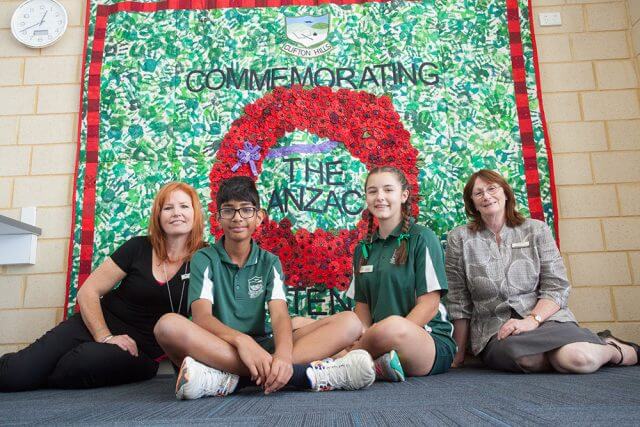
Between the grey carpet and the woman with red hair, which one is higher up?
the woman with red hair

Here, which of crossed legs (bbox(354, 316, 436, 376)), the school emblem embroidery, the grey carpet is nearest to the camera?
the grey carpet

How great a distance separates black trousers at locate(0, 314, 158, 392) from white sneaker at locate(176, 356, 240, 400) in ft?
1.92

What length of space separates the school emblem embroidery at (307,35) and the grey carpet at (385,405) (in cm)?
174

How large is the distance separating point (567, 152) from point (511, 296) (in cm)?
94

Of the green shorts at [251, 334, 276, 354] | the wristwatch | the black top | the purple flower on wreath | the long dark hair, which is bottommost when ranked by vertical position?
the green shorts at [251, 334, 276, 354]

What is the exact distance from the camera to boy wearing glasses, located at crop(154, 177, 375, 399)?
52.7 inches

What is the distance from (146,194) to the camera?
241 cm

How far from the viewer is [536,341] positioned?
5.68 ft

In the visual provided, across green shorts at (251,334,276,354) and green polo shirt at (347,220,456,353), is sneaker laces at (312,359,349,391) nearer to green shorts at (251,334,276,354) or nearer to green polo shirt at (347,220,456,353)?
green shorts at (251,334,276,354)

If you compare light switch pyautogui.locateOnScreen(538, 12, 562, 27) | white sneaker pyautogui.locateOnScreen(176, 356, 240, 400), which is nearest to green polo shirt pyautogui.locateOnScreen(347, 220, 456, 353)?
white sneaker pyautogui.locateOnScreen(176, 356, 240, 400)

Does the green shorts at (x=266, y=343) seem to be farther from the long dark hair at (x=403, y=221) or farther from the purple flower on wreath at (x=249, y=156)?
the purple flower on wreath at (x=249, y=156)

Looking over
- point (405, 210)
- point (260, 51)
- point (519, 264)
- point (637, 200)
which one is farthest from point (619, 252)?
point (260, 51)

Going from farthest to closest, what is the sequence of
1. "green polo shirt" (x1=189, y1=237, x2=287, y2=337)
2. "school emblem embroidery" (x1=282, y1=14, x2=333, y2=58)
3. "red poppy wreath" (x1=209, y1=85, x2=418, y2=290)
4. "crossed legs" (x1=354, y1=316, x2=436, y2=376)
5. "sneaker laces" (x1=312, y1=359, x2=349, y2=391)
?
"school emblem embroidery" (x1=282, y1=14, x2=333, y2=58) < "red poppy wreath" (x1=209, y1=85, x2=418, y2=290) < "green polo shirt" (x1=189, y1=237, x2=287, y2=337) < "crossed legs" (x1=354, y1=316, x2=436, y2=376) < "sneaker laces" (x1=312, y1=359, x2=349, y2=391)

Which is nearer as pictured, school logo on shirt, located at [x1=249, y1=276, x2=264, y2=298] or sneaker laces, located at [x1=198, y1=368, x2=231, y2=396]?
sneaker laces, located at [x1=198, y1=368, x2=231, y2=396]
